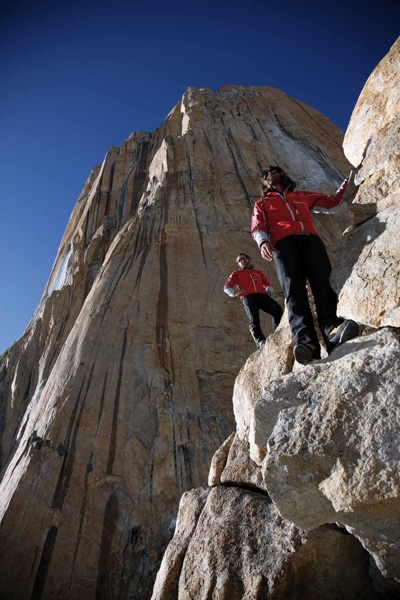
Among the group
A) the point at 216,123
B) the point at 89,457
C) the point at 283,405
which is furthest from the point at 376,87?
the point at 216,123

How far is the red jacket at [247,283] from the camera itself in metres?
7.49

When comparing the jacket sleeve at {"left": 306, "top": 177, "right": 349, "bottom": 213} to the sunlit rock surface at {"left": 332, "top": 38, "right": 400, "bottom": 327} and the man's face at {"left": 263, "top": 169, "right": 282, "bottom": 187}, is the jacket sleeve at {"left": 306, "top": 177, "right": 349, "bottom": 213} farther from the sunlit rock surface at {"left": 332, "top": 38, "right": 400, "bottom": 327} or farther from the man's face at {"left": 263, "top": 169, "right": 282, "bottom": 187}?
the man's face at {"left": 263, "top": 169, "right": 282, "bottom": 187}

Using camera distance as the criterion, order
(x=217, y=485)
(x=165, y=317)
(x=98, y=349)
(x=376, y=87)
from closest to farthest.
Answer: (x=217, y=485), (x=376, y=87), (x=98, y=349), (x=165, y=317)

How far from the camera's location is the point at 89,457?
9039 mm

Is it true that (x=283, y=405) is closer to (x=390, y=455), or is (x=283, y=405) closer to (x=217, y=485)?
(x=390, y=455)

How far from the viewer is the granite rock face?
8.46 ft

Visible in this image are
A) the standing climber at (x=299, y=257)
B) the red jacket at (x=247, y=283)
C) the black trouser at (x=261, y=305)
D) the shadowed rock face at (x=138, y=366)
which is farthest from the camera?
the shadowed rock face at (x=138, y=366)

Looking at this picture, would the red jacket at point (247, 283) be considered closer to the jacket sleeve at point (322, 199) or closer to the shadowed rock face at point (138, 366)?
the jacket sleeve at point (322, 199)

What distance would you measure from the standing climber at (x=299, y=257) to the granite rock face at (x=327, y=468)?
158mm

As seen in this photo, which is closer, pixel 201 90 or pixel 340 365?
pixel 340 365

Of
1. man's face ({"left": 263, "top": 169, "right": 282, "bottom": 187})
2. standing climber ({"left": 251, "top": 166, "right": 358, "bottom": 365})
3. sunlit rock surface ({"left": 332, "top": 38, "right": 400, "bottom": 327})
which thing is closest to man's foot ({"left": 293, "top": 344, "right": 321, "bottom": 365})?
standing climber ({"left": 251, "top": 166, "right": 358, "bottom": 365})

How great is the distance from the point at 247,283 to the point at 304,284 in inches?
135

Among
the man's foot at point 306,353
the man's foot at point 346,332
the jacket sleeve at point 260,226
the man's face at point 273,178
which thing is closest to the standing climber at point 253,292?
the man's face at point 273,178

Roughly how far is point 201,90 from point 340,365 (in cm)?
2502
